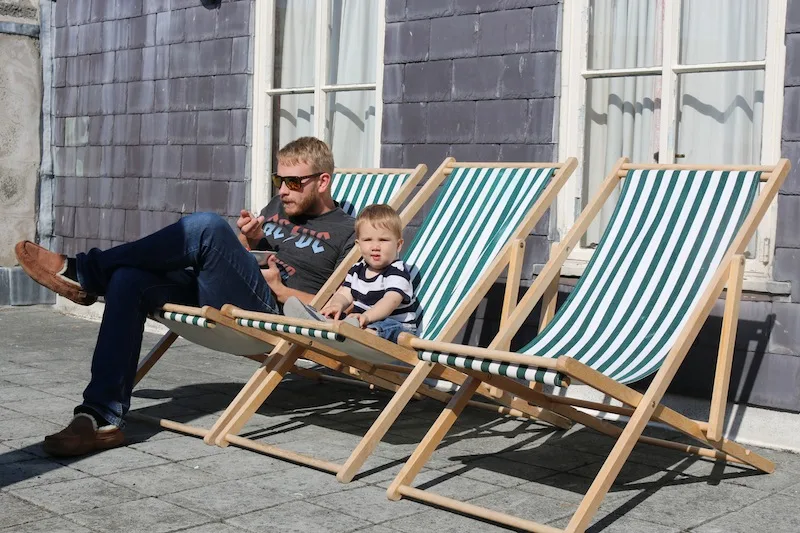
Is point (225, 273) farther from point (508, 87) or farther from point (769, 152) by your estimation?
point (769, 152)

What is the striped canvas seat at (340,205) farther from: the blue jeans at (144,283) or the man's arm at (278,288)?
the man's arm at (278,288)

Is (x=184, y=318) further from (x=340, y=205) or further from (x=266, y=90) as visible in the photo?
(x=266, y=90)

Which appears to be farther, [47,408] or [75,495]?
[47,408]

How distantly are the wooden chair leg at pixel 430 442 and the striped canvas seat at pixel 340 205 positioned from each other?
92cm

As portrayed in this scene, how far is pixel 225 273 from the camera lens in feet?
13.8

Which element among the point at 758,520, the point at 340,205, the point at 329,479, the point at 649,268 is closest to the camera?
the point at 758,520

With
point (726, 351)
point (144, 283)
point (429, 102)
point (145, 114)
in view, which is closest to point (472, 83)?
point (429, 102)

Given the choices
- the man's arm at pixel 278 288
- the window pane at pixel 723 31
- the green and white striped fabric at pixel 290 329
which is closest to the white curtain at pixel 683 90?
the window pane at pixel 723 31

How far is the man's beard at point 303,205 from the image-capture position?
4812 millimetres

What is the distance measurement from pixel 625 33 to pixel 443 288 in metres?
1.53

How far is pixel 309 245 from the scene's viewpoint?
4770 mm

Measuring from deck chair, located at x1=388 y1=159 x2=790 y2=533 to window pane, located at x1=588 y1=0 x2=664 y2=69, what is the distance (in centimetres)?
90

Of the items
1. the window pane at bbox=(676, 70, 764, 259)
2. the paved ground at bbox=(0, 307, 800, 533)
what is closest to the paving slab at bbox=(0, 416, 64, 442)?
the paved ground at bbox=(0, 307, 800, 533)

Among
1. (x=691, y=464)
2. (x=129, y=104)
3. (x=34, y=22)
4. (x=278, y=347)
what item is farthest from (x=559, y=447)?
(x=34, y=22)
